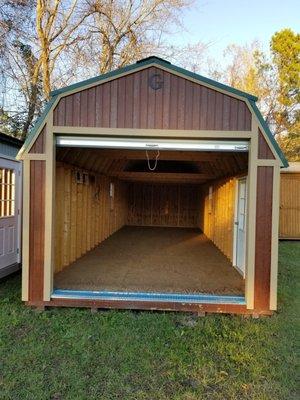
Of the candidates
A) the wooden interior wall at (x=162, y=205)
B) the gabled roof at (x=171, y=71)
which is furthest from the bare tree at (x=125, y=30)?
the gabled roof at (x=171, y=71)

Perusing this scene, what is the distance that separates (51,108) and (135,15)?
1256 cm

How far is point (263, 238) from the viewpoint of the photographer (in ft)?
16.8

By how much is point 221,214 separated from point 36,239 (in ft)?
19.3

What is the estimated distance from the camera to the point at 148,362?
3.64 m

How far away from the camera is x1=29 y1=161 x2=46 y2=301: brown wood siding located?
203 inches

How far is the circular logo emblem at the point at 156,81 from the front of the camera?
510 cm

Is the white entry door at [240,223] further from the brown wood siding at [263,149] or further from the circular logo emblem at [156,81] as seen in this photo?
the circular logo emblem at [156,81]

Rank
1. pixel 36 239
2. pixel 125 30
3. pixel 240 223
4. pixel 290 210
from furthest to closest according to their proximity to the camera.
→ pixel 125 30, pixel 290 210, pixel 240 223, pixel 36 239

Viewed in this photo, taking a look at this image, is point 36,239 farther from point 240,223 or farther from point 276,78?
point 276,78

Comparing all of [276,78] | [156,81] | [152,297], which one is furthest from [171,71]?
[276,78]

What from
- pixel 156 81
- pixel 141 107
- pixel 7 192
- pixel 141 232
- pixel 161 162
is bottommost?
pixel 141 232

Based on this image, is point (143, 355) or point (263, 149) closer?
point (143, 355)

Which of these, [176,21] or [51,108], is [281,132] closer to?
[176,21]

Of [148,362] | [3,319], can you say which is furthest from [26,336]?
[148,362]
